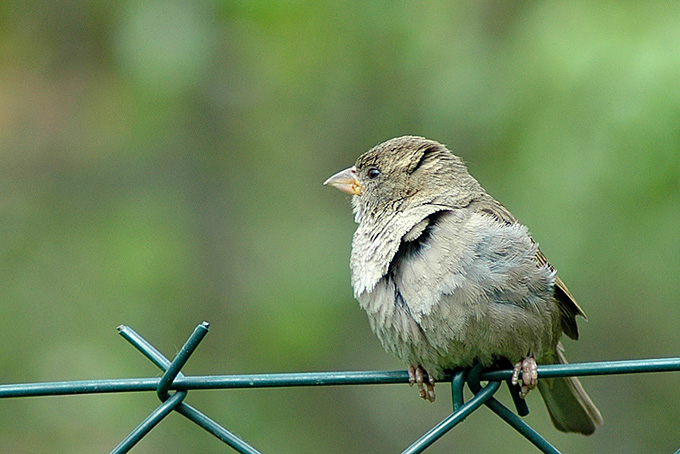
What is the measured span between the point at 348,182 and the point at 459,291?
1127 mm

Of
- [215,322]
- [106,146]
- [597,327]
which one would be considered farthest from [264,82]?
[597,327]

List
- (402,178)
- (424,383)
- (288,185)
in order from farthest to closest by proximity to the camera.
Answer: (288,185), (402,178), (424,383)

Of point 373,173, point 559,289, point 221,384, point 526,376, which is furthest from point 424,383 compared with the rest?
point 221,384

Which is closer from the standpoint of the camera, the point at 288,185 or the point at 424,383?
the point at 424,383

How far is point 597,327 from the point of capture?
6012mm

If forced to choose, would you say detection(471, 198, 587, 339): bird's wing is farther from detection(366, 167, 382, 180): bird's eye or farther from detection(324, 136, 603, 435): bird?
detection(366, 167, 382, 180): bird's eye

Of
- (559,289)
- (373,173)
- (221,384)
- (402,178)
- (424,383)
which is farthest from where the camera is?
(373,173)

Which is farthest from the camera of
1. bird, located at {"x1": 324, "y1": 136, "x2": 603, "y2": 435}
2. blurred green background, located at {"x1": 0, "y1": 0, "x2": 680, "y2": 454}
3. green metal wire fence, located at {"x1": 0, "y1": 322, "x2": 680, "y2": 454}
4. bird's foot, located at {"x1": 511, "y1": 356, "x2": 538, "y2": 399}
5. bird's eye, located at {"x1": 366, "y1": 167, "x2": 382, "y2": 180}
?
blurred green background, located at {"x1": 0, "y1": 0, "x2": 680, "y2": 454}

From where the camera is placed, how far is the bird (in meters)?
3.24

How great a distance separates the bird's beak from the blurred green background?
0.69m

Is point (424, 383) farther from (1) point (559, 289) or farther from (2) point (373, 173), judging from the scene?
(2) point (373, 173)

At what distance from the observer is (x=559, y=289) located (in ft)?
11.9

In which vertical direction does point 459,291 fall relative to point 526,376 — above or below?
above

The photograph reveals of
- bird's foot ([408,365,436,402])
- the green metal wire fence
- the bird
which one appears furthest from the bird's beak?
the green metal wire fence
